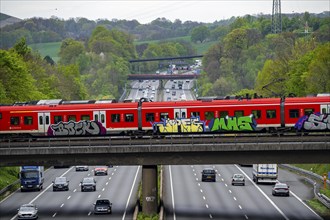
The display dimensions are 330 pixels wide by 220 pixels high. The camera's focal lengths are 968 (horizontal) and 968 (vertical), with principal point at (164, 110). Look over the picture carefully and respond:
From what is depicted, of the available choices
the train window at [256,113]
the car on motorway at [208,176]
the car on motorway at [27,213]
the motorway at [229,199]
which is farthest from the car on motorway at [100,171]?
the car on motorway at [27,213]

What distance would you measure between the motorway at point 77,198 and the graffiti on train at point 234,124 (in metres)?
10.6

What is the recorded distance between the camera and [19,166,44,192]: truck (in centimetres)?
10238

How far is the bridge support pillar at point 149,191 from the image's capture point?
80.4m

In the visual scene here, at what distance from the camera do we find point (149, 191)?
8044 cm

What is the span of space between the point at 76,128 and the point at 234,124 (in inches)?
603

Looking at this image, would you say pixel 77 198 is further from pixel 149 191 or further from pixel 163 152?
pixel 163 152

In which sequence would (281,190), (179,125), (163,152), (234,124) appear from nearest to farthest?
(163,152) → (179,125) → (234,124) → (281,190)

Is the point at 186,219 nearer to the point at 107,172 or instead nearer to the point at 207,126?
the point at 207,126

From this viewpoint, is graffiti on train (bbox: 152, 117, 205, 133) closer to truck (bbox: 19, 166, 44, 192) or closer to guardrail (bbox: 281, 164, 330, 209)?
guardrail (bbox: 281, 164, 330, 209)

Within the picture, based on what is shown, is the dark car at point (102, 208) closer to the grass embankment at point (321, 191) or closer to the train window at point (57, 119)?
the train window at point (57, 119)

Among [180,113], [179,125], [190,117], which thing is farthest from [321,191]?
[180,113]

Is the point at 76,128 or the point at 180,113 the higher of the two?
the point at 180,113

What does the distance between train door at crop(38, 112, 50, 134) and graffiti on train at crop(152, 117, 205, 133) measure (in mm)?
10917

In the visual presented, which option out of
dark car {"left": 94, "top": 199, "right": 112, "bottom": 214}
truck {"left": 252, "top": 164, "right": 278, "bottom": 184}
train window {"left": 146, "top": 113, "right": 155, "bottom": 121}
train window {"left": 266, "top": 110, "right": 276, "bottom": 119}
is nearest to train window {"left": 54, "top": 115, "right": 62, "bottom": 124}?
train window {"left": 146, "top": 113, "right": 155, "bottom": 121}
